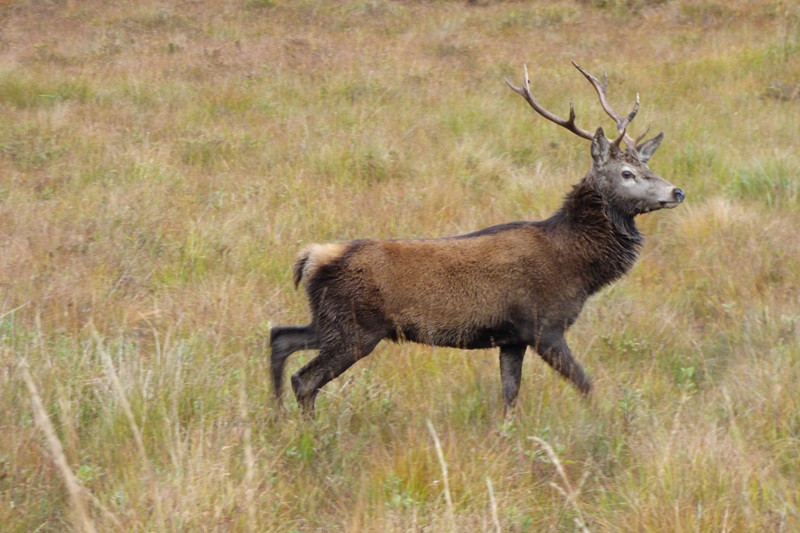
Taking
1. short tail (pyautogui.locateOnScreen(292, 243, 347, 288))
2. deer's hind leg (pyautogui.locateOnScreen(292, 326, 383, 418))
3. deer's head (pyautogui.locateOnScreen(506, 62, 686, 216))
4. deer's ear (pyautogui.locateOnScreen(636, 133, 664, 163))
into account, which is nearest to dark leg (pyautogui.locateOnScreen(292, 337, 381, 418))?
deer's hind leg (pyautogui.locateOnScreen(292, 326, 383, 418))

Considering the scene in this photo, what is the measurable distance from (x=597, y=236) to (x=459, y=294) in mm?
1089

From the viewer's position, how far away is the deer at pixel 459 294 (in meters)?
5.22

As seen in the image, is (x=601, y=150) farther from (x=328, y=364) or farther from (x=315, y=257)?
(x=328, y=364)

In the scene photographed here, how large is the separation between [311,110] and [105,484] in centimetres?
828

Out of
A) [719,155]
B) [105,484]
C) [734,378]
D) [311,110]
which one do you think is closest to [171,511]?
[105,484]

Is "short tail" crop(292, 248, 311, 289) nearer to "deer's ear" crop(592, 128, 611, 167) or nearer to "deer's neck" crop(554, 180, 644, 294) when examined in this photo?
"deer's neck" crop(554, 180, 644, 294)

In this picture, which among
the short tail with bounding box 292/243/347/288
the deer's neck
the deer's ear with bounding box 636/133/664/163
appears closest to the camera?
the short tail with bounding box 292/243/347/288

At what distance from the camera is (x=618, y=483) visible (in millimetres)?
4164

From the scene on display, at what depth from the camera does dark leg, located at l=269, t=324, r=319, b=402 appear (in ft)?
17.7

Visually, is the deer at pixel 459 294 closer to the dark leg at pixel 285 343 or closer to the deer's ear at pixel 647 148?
the dark leg at pixel 285 343

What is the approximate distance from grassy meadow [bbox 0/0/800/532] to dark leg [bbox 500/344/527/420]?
0.15m

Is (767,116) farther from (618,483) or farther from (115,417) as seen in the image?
(115,417)

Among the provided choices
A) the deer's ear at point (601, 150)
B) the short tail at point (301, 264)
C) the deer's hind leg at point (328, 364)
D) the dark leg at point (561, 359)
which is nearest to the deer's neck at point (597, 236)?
the deer's ear at point (601, 150)

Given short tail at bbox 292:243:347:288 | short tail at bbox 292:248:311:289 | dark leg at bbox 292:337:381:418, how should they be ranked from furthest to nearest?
1. short tail at bbox 292:248:311:289
2. short tail at bbox 292:243:347:288
3. dark leg at bbox 292:337:381:418
